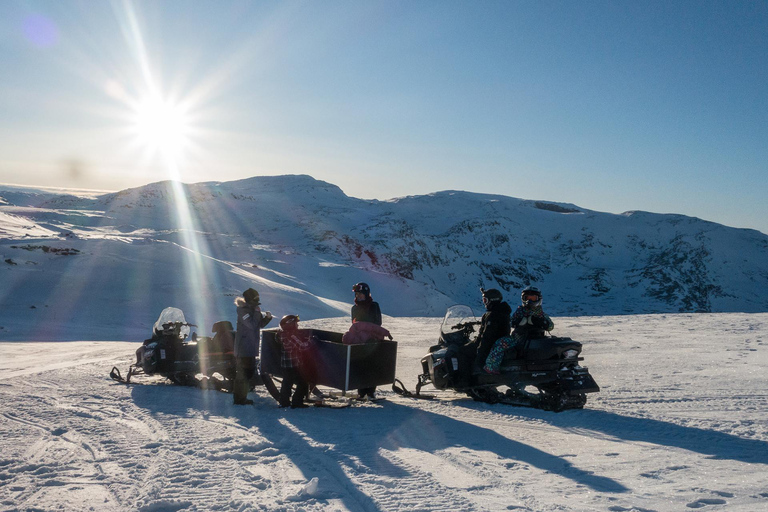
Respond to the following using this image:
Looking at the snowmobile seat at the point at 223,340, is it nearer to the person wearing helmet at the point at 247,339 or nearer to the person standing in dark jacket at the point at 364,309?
the person wearing helmet at the point at 247,339

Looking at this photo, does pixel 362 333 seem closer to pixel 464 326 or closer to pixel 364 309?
pixel 364 309

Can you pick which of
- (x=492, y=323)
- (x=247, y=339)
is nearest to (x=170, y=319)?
(x=247, y=339)

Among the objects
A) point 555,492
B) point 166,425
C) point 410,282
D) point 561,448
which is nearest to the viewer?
point 555,492

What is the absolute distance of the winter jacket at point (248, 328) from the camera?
8.59m

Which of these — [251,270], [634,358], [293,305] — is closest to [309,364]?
[634,358]

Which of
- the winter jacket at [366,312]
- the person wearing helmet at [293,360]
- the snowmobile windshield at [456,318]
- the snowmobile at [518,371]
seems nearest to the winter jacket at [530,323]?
the snowmobile at [518,371]

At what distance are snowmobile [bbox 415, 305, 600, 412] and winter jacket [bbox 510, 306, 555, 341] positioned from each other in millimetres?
134

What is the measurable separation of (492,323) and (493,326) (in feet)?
0.15

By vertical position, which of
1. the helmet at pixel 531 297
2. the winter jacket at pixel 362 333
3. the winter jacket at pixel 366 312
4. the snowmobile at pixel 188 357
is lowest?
the snowmobile at pixel 188 357

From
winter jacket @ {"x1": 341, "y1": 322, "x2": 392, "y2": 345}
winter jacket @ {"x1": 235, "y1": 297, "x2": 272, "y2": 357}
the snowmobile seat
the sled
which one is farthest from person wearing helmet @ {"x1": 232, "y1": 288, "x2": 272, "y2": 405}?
the snowmobile seat

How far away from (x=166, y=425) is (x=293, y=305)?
22.1 metres

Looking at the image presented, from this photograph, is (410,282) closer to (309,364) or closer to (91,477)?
(309,364)

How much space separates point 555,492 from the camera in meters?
4.35

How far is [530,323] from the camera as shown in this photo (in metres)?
7.65
